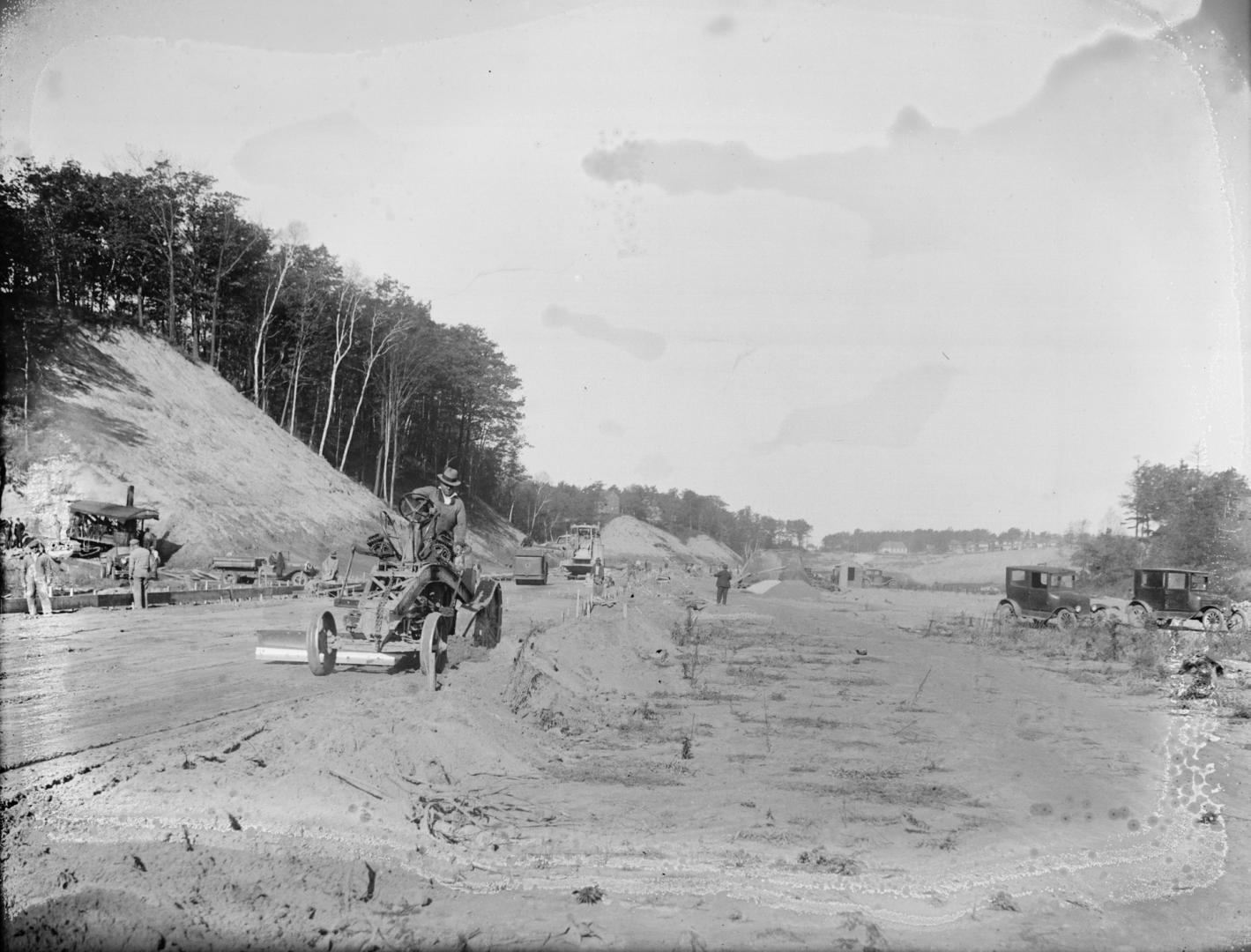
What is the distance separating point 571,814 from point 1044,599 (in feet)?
86.2

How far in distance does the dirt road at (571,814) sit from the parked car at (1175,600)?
46.1 ft

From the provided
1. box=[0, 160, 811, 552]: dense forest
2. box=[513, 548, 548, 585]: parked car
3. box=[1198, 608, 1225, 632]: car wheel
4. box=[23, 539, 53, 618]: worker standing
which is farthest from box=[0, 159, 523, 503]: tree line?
box=[1198, 608, 1225, 632]: car wheel

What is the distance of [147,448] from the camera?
30.7m

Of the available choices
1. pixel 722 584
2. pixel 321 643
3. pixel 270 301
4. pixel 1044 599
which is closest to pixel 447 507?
pixel 321 643

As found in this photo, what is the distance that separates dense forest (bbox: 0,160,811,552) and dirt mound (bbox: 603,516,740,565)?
114 ft

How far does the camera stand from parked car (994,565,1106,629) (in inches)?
1097

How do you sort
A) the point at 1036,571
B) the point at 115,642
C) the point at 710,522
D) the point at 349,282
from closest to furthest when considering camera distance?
the point at 115,642, the point at 1036,571, the point at 349,282, the point at 710,522

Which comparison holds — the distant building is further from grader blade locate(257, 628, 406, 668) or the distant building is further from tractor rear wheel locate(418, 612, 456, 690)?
grader blade locate(257, 628, 406, 668)

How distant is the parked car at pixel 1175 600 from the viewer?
25.4 metres

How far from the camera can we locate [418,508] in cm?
1084

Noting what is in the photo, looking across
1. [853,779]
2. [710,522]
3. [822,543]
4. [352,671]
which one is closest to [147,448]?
[352,671]

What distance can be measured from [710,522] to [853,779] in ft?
396

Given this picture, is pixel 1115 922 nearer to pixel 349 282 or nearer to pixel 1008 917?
pixel 1008 917

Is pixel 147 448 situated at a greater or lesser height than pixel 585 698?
greater
